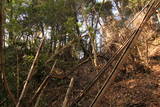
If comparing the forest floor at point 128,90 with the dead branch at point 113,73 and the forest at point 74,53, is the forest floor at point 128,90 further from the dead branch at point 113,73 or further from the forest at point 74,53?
the dead branch at point 113,73

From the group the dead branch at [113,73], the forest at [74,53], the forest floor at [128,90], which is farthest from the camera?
the forest floor at [128,90]

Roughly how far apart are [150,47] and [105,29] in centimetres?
347

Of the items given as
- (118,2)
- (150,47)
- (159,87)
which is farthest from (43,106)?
(118,2)

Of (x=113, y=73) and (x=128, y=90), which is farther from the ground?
(x=113, y=73)

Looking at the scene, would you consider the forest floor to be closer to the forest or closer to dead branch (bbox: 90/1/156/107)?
the forest

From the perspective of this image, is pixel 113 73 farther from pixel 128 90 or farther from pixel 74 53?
pixel 74 53

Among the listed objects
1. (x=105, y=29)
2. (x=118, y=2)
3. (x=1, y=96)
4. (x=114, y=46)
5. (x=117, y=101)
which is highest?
(x=118, y=2)

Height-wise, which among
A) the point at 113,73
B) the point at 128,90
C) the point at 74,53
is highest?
the point at 113,73

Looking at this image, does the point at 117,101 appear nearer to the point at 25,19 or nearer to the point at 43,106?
the point at 43,106

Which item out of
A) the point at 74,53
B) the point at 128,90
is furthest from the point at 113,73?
the point at 74,53

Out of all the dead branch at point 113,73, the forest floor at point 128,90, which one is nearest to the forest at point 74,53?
the forest floor at point 128,90

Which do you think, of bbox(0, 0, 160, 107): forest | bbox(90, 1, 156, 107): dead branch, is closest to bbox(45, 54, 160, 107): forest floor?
bbox(0, 0, 160, 107): forest

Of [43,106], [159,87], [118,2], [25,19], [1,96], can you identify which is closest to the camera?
[1,96]

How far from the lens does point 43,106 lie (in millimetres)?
4227
